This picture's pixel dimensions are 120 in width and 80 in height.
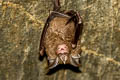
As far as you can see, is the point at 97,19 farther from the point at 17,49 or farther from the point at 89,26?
the point at 17,49

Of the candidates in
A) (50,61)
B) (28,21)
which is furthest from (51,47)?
(28,21)

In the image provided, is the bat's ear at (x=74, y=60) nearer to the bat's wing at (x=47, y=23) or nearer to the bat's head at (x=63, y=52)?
the bat's head at (x=63, y=52)

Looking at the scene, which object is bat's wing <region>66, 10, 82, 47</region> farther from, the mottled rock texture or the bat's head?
the mottled rock texture

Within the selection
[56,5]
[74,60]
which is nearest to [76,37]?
[74,60]

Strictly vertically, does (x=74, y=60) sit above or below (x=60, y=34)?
below

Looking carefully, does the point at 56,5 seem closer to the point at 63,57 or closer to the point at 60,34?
the point at 60,34

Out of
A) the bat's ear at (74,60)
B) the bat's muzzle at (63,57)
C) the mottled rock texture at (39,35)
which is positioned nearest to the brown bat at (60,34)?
the bat's ear at (74,60)

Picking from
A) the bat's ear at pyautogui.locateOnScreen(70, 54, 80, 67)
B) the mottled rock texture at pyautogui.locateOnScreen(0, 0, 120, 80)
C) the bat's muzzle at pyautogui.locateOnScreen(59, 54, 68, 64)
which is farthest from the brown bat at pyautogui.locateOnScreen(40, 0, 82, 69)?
the mottled rock texture at pyautogui.locateOnScreen(0, 0, 120, 80)

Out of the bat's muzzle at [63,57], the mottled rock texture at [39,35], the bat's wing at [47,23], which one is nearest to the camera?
the bat's muzzle at [63,57]
